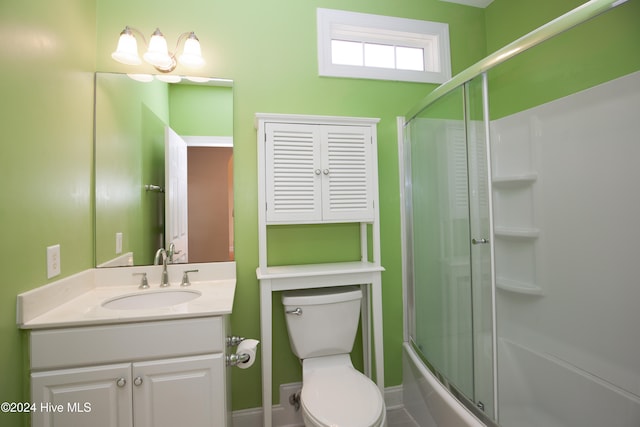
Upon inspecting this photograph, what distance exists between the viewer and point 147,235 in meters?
1.58

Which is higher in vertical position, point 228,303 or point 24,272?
point 24,272

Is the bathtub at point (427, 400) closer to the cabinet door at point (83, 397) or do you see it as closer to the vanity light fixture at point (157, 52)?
the cabinet door at point (83, 397)

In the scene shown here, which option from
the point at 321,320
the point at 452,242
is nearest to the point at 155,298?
the point at 321,320

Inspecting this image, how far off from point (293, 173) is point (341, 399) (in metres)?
1.11

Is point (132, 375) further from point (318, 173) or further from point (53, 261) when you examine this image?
point (318, 173)

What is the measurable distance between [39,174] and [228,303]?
88cm

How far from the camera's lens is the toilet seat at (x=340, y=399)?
1110 mm

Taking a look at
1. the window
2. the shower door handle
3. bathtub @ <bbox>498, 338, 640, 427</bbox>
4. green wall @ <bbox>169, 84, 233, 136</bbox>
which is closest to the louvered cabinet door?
green wall @ <bbox>169, 84, 233, 136</bbox>

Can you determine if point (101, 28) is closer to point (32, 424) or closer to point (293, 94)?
point (293, 94)

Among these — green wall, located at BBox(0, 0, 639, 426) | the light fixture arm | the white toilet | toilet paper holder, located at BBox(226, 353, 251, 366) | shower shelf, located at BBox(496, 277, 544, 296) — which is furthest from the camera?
shower shelf, located at BBox(496, 277, 544, 296)

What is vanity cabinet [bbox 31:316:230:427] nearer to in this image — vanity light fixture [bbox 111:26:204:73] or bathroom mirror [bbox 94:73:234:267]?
bathroom mirror [bbox 94:73:234:267]

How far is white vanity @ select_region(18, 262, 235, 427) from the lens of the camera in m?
1.00

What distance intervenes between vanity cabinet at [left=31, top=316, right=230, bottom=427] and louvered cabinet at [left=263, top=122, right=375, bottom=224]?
688mm

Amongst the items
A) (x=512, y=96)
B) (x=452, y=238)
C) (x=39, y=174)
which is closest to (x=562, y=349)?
(x=452, y=238)
